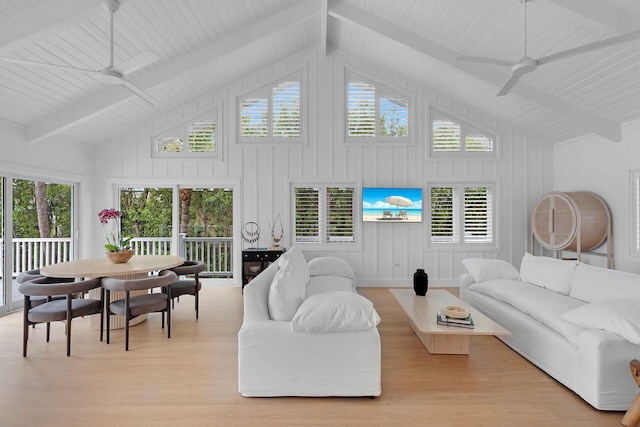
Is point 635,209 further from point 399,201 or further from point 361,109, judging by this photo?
point 361,109

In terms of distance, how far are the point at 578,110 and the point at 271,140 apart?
4.66 metres

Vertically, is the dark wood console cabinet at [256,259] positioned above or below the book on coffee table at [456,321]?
above

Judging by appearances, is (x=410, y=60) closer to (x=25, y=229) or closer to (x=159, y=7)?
(x=159, y=7)

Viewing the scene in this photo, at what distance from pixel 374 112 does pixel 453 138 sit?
4.93 feet

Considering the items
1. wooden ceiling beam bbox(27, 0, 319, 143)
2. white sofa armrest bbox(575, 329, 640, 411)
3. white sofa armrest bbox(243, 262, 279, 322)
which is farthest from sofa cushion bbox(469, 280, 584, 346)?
wooden ceiling beam bbox(27, 0, 319, 143)

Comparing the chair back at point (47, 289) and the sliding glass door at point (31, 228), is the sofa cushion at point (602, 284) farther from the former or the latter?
the sliding glass door at point (31, 228)

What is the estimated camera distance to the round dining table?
11.0 feet

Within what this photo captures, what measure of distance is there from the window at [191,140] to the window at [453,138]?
3939 mm

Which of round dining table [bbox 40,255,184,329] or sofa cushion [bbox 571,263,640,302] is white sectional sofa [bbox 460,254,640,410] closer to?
sofa cushion [bbox 571,263,640,302]

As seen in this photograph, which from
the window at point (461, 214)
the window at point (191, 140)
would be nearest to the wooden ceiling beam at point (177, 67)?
the window at point (191, 140)

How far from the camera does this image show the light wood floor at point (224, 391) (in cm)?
218

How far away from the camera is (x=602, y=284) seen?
306cm

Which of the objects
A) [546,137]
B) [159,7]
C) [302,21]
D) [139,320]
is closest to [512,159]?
[546,137]

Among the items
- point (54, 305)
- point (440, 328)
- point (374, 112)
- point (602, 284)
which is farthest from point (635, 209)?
point (54, 305)
